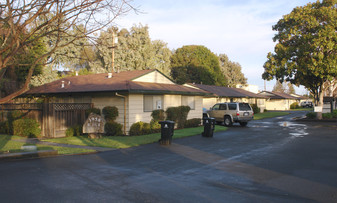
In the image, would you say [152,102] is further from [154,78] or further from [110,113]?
[110,113]

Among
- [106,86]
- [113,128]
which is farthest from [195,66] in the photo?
[113,128]

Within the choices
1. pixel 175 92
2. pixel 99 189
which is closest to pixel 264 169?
pixel 99 189

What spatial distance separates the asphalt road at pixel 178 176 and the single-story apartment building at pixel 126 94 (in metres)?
5.50

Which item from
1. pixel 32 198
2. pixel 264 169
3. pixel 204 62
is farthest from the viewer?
pixel 204 62

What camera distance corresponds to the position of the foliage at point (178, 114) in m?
20.5

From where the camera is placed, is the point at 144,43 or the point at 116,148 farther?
the point at 144,43

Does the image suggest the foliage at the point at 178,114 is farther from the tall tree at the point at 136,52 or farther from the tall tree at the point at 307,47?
the tall tree at the point at 136,52

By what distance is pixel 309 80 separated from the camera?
29594 mm

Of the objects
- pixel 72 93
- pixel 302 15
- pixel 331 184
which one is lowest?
pixel 331 184

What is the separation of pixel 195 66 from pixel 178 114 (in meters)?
37.2

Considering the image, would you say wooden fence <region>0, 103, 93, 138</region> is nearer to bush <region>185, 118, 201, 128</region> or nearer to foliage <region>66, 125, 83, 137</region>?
foliage <region>66, 125, 83, 137</region>

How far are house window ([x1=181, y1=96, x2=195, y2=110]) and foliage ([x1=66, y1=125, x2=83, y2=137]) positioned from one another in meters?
8.08

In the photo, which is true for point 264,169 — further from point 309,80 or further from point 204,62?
point 204,62

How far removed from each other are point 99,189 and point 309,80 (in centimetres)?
2805
